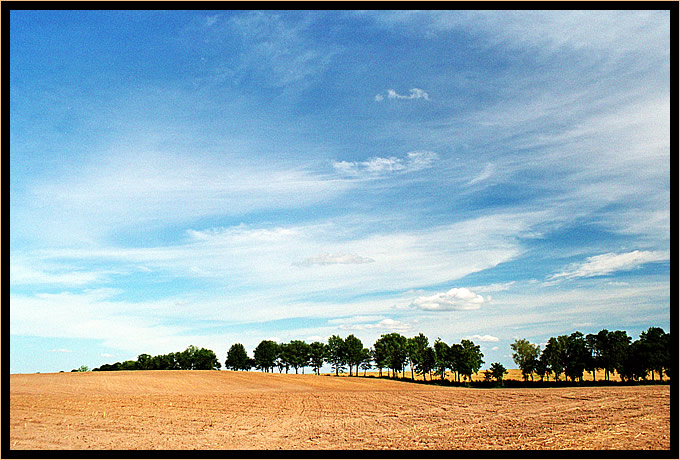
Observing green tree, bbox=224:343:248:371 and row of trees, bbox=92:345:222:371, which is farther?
green tree, bbox=224:343:248:371

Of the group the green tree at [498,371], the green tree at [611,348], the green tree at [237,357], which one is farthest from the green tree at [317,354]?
the green tree at [611,348]

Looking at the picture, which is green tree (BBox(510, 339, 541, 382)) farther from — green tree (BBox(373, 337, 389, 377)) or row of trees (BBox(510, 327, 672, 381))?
green tree (BBox(373, 337, 389, 377))

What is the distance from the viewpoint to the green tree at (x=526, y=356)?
53281 millimetres

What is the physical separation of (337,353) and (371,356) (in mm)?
6291

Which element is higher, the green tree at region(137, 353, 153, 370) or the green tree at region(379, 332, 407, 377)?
the green tree at region(379, 332, 407, 377)

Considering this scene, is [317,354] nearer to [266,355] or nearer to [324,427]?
[266,355]

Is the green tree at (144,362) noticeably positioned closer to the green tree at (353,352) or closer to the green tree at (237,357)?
the green tree at (237,357)

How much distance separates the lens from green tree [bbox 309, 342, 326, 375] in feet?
253

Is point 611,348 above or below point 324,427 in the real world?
above

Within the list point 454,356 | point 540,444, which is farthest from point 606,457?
point 454,356

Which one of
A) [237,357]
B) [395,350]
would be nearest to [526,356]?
[395,350]

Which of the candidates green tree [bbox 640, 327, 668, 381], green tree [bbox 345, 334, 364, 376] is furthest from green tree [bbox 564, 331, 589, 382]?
green tree [bbox 345, 334, 364, 376]

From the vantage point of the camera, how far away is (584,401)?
20688mm

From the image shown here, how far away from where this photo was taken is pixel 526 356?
2114 inches
